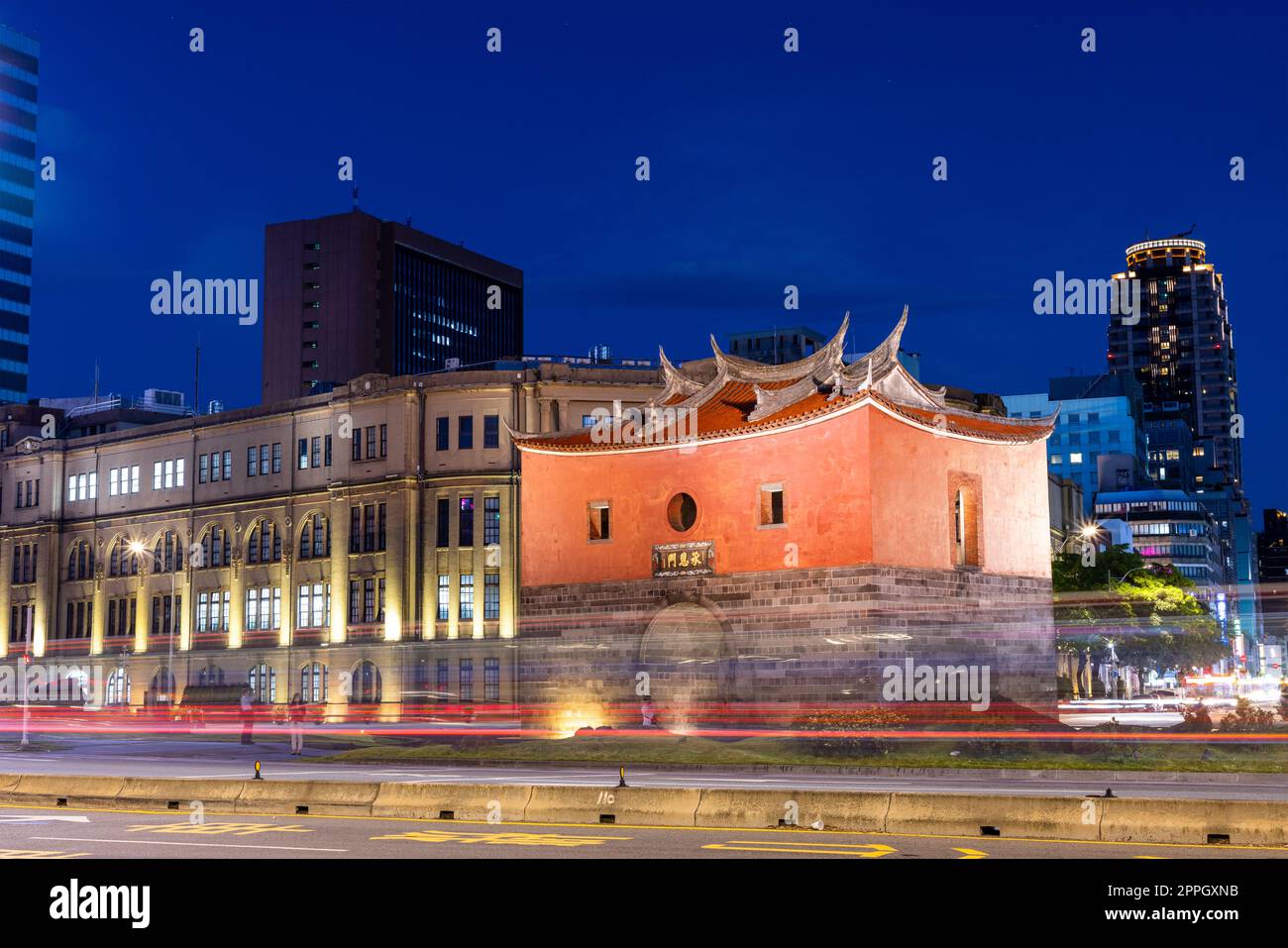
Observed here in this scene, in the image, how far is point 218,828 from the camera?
64.7 ft

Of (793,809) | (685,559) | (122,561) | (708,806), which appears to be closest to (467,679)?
(685,559)

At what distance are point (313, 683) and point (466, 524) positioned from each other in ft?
39.6

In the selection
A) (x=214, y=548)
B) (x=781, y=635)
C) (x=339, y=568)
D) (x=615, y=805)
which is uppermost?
(x=214, y=548)

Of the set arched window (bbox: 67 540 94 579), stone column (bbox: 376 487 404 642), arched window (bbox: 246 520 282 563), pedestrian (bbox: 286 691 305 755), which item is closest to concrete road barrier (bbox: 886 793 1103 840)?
pedestrian (bbox: 286 691 305 755)

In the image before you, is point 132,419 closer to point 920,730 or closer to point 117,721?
point 117,721

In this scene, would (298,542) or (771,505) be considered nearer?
(771,505)

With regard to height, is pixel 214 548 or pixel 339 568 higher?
pixel 214 548

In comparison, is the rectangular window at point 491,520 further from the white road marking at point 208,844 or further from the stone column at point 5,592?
the white road marking at point 208,844

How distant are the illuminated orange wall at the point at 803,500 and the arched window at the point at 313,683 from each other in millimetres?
26792

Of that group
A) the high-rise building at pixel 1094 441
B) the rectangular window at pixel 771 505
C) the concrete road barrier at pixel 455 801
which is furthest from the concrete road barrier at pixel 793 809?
the high-rise building at pixel 1094 441

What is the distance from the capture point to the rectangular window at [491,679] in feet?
219

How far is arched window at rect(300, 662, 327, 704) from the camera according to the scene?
7225 cm

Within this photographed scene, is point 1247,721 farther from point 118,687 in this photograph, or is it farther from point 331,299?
point 331,299
